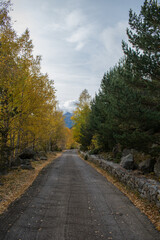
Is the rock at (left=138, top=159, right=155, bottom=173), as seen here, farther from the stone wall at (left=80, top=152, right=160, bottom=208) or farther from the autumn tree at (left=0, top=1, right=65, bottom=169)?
the autumn tree at (left=0, top=1, right=65, bottom=169)

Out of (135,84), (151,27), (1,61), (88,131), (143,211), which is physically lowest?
(143,211)

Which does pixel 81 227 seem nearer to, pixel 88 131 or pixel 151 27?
pixel 151 27

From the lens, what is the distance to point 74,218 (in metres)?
5.27

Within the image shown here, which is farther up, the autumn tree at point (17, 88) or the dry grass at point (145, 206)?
the autumn tree at point (17, 88)

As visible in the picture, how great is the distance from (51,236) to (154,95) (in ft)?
26.7

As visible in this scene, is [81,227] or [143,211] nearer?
[81,227]

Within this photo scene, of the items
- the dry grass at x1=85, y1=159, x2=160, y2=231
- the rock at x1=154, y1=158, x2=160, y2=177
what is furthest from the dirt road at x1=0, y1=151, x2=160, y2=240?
the rock at x1=154, y1=158, x2=160, y2=177

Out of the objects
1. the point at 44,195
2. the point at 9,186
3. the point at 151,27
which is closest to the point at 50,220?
the point at 44,195

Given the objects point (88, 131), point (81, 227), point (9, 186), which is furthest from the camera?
point (88, 131)

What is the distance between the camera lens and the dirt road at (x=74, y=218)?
14.2 ft

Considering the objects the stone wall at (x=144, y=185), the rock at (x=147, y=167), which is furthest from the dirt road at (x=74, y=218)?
the rock at (x=147, y=167)

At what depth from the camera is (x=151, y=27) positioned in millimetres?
8695

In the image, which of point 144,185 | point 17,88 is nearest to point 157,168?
point 144,185

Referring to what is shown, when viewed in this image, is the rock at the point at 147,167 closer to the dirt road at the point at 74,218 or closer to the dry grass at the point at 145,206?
the dry grass at the point at 145,206
